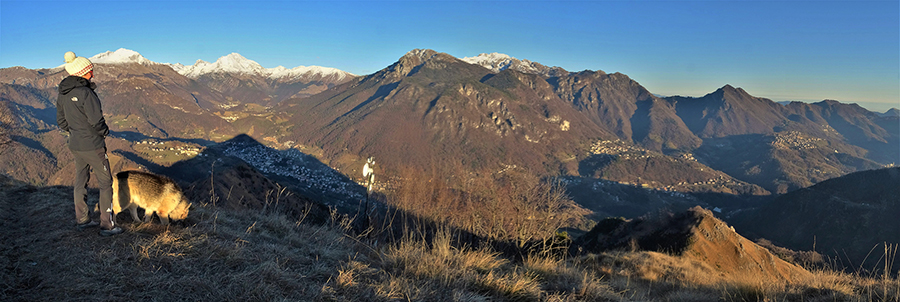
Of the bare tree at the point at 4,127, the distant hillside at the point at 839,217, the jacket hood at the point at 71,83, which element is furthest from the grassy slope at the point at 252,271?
the distant hillside at the point at 839,217

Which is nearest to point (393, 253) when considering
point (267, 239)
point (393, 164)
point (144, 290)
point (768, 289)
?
point (267, 239)

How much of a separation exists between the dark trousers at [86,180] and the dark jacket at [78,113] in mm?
132

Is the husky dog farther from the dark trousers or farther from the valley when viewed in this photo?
the valley

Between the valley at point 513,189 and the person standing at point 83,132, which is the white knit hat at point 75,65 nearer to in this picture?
the person standing at point 83,132

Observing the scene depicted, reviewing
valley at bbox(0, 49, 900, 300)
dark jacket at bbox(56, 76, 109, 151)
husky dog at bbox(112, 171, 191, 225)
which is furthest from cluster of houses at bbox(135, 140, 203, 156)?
dark jacket at bbox(56, 76, 109, 151)

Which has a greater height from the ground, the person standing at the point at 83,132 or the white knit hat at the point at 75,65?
the white knit hat at the point at 75,65

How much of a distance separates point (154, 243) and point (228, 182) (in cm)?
2788

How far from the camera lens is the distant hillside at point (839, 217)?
2078 inches

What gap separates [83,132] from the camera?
14.5ft

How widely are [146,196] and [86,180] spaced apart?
2.20 feet

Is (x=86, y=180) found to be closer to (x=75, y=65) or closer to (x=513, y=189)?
(x=75, y=65)

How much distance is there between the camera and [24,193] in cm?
832

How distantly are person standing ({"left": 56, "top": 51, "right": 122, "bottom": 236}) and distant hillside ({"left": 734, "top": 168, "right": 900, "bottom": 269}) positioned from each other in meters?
71.1

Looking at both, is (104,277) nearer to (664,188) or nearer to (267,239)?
(267,239)
